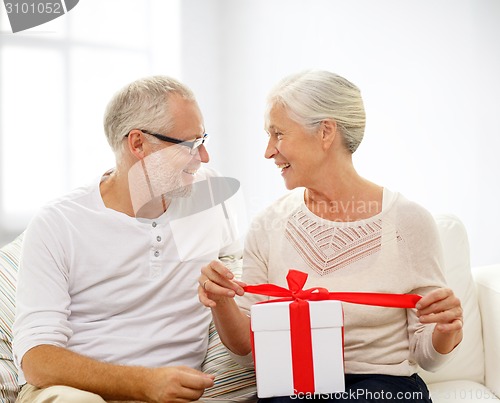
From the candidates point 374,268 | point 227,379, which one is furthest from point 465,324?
point 227,379

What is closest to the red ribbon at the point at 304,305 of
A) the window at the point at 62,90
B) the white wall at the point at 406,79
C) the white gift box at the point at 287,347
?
the white gift box at the point at 287,347

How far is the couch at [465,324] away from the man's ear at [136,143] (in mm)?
512

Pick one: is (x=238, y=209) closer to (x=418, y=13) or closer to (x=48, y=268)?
(x=48, y=268)

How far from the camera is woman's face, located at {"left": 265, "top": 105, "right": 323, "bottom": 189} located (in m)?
1.67

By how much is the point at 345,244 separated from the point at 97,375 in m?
0.66

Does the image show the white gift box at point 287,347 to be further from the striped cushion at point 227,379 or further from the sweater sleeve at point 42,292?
the sweater sleeve at point 42,292

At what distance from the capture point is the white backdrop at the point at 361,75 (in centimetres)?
286

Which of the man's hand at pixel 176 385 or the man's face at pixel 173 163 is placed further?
the man's face at pixel 173 163

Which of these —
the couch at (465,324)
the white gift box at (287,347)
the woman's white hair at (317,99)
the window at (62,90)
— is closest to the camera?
the white gift box at (287,347)

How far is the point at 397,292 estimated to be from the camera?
1.63m

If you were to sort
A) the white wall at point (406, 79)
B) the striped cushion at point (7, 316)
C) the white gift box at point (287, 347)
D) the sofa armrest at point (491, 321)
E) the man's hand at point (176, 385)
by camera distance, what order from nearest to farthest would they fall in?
1. the white gift box at point (287, 347)
2. the man's hand at point (176, 385)
3. the striped cushion at point (7, 316)
4. the sofa armrest at point (491, 321)
5. the white wall at point (406, 79)

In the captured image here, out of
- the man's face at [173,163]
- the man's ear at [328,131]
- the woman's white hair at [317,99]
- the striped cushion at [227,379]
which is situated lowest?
the striped cushion at [227,379]

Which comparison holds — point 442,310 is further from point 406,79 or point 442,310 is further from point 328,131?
point 406,79

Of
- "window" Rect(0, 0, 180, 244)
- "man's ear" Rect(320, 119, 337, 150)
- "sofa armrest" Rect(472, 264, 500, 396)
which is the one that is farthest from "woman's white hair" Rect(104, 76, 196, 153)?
"window" Rect(0, 0, 180, 244)
